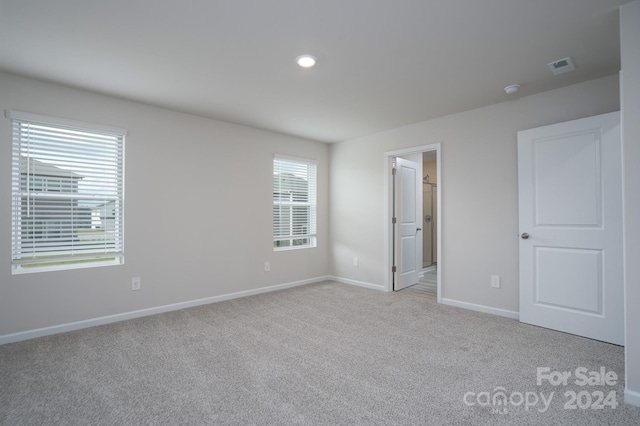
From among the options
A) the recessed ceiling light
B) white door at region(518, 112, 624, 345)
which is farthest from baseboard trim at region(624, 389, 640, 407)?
the recessed ceiling light

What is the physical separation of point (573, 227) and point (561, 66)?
1427 millimetres

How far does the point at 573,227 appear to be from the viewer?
2.90 meters

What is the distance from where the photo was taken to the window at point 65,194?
112 inches

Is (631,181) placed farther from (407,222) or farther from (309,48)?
(407,222)

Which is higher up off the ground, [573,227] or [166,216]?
[166,216]

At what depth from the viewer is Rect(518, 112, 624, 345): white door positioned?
8.82 feet

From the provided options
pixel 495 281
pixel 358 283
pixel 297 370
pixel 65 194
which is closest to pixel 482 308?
pixel 495 281

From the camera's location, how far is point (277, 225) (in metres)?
4.75

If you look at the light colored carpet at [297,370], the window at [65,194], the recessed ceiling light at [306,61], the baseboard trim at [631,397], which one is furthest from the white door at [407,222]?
the window at [65,194]

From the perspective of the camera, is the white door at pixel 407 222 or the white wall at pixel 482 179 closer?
the white wall at pixel 482 179

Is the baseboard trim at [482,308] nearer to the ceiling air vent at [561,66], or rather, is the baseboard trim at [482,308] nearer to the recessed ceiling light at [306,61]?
the ceiling air vent at [561,66]

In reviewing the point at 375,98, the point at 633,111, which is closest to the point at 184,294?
the point at 375,98

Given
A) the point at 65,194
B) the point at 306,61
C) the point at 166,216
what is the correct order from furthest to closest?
the point at 166,216 → the point at 65,194 → the point at 306,61

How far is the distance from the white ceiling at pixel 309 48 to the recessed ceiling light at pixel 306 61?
2.0 inches
